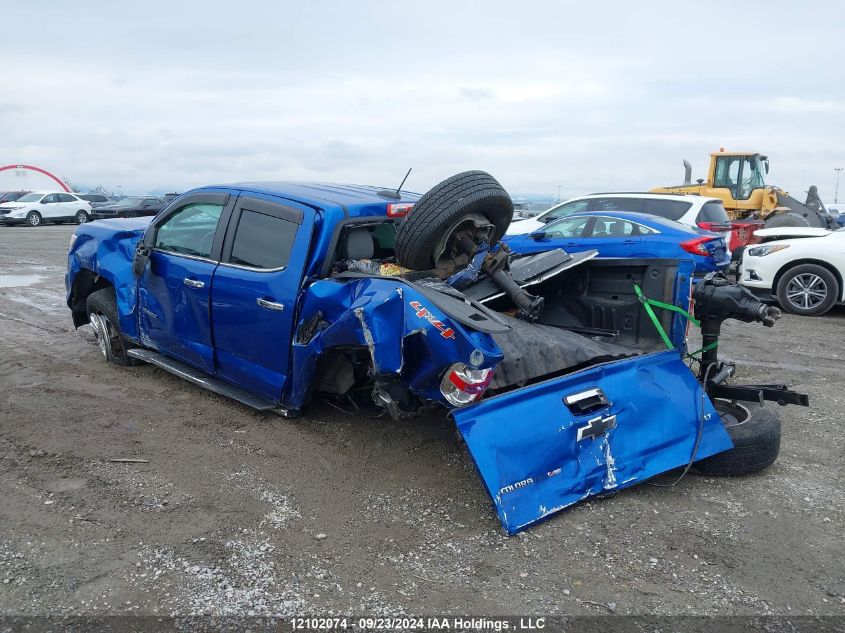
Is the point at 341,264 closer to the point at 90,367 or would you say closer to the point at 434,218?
the point at 434,218

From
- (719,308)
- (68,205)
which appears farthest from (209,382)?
(68,205)

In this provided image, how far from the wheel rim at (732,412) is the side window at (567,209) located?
8185mm

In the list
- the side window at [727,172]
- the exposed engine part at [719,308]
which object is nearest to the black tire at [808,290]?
the exposed engine part at [719,308]

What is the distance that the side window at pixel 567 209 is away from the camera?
41.4ft

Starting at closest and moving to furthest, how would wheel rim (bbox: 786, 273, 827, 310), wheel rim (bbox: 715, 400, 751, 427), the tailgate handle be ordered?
the tailgate handle < wheel rim (bbox: 715, 400, 751, 427) < wheel rim (bbox: 786, 273, 827, 310)

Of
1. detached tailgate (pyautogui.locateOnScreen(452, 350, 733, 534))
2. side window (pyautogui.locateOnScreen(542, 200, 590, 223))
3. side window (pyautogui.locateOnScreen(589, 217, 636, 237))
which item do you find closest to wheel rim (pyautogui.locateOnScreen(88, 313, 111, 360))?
detached tailgate (pyautogui.locateOnScreen(452, 350, 733, 534))

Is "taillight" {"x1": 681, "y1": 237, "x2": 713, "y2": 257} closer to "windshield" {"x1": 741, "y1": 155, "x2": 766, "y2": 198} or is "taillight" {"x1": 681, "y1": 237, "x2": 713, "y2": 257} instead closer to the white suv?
the white suv

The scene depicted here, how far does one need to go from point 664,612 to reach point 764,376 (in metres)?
4.25

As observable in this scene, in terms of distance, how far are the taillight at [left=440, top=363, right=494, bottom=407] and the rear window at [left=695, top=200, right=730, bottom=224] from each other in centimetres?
923

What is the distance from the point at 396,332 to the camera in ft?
12.0

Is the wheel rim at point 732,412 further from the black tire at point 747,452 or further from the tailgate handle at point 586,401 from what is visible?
the tailgate handle at point 586,401

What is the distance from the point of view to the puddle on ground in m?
11.1

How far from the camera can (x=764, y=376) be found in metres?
6.51

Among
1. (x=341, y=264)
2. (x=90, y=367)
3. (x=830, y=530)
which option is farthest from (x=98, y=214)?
Answer: (x=830, y=530)
